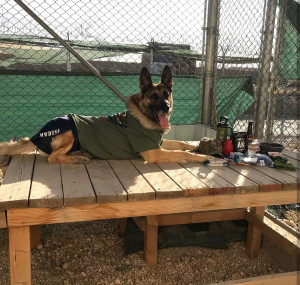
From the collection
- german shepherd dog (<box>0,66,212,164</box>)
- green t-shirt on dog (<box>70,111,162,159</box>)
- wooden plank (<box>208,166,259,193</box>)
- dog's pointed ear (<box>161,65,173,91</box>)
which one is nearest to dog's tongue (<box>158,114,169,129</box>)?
german shepherd dog (<box>0,66,212,164</box>)

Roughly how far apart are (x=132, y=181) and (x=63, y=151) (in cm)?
83

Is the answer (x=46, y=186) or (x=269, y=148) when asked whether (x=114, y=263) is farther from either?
(x=269, y=148)

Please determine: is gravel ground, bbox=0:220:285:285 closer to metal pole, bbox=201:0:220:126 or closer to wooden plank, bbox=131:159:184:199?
wooden plank, bbox=131:159:184:199

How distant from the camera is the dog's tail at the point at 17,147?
2.81 m

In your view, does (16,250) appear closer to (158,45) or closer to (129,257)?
(129,257)

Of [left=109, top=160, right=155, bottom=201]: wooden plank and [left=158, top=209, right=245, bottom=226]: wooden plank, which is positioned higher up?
[left=109, top=160, right=155, bottom=201]: wooden plank

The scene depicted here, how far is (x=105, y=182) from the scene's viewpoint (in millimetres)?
2152

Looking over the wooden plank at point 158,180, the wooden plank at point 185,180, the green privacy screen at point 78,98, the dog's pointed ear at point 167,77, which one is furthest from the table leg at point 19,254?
the green privacy screen at point 78,98

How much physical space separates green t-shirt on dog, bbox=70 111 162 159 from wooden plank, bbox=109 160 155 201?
0.32 feet

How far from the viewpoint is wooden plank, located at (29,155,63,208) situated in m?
1.80

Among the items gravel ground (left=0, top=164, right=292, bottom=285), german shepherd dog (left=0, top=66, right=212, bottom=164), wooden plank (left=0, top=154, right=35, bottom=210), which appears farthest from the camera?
german shepherd dog (left=0, top=66, right=212, bottom=164)

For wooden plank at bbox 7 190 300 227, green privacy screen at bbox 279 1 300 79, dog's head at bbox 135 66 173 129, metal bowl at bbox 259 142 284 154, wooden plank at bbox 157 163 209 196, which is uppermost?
green privacy screen at bbox 279 1 300 79

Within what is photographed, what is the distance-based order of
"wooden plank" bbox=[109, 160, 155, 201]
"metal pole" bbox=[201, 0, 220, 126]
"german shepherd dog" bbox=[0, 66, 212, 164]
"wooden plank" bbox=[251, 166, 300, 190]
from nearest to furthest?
"wooden plank" bbox=[109, 160, 155, 201] → "wooden plank" bbox=[251, 166, 300, 190] → "german shepherd dog" bbox=[0, 66, 212, 164] → "metal pole" bbox=[201, 0, 220, 126]

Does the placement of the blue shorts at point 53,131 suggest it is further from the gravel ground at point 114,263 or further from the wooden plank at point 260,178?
the wooden plank at point 260,178
